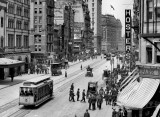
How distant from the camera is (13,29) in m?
64.9

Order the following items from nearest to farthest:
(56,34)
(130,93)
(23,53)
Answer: (130,93), (23,53), (56,34)

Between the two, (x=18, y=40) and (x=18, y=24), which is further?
(x=18, y=24)

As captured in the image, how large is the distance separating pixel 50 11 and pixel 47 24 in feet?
19.3

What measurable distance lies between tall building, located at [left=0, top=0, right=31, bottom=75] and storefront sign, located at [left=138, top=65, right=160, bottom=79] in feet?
125

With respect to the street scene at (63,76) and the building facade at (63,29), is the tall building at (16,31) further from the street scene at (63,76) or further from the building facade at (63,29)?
the building facade at (63,29)

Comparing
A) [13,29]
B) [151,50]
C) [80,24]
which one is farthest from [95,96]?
[80,24]

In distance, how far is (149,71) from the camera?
23.2 m

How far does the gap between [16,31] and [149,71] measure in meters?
47.4

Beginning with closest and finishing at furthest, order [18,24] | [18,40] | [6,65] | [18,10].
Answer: [6,65] < [18,40] < [18,24] < [18,10]

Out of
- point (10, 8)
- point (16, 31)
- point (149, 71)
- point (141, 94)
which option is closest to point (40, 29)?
point (16, 31)

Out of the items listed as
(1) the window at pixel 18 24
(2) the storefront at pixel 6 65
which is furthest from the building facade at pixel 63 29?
(2) the storefront at pixel 6 65

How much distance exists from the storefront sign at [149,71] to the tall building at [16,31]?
3799 cm

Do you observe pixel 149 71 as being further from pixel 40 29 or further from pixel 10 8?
pixel 40 29

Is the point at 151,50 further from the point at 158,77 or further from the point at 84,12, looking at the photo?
the point at 84,12
